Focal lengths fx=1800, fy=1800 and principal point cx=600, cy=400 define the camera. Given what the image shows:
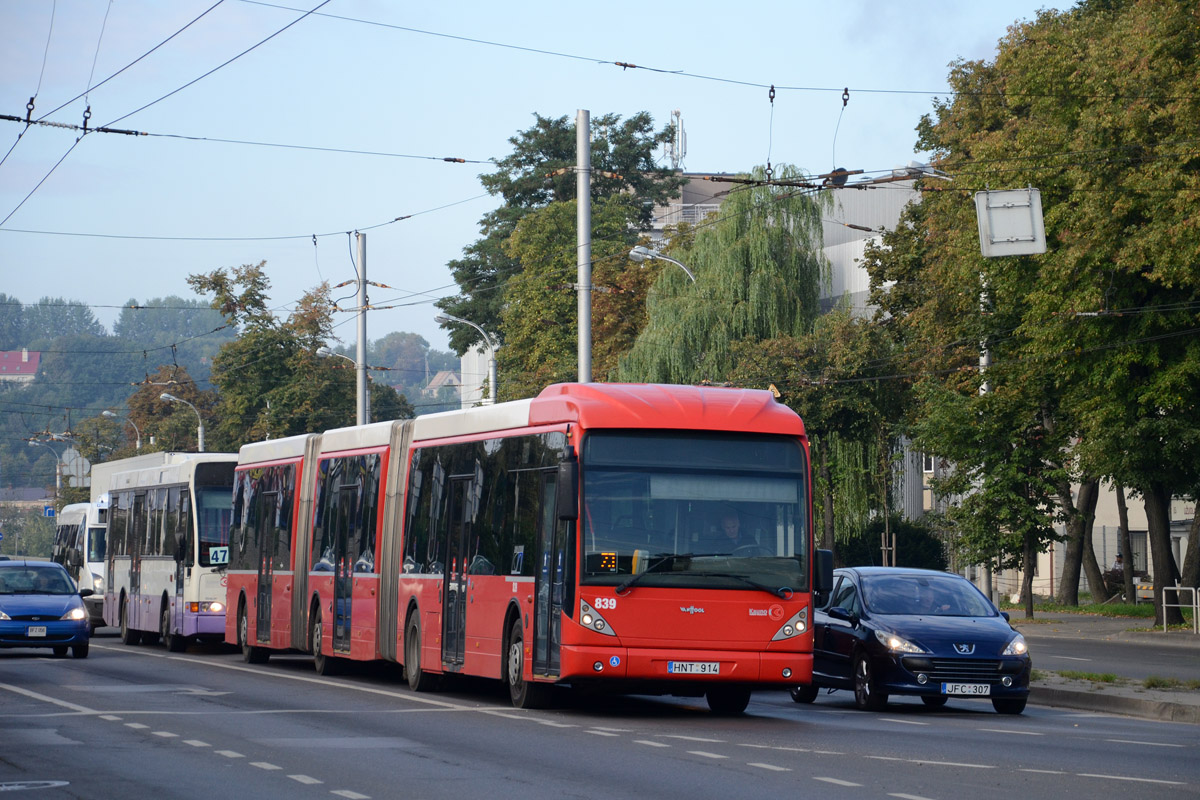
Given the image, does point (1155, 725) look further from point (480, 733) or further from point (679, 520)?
point (480, 733)

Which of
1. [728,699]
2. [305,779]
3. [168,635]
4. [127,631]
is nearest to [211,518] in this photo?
[168,635]

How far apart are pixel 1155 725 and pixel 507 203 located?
71333 millimetres

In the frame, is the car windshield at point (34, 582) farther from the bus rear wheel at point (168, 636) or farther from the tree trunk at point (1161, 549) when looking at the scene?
the tree trunk at point (1161, 549)

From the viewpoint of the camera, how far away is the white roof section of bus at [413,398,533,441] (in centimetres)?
1877

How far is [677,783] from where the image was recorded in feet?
38.0

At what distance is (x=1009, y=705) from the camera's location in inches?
753

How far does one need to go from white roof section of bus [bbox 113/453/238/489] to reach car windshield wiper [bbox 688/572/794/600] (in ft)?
55.0

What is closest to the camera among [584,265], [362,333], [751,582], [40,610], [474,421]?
[751,582]

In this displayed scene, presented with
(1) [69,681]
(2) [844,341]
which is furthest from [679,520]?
(2) [844,341]

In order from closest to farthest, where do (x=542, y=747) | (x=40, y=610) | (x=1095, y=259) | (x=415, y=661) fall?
(x=542, y=747) < (x=415, y=661) < (x=40, y=610) < (x=1095, y=259)

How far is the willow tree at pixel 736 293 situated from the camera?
55906 mm

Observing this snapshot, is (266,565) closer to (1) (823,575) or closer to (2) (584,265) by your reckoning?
(2) (584,265)

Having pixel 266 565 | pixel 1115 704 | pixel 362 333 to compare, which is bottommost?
pixel 1115 704

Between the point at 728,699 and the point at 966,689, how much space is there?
2.49 m
